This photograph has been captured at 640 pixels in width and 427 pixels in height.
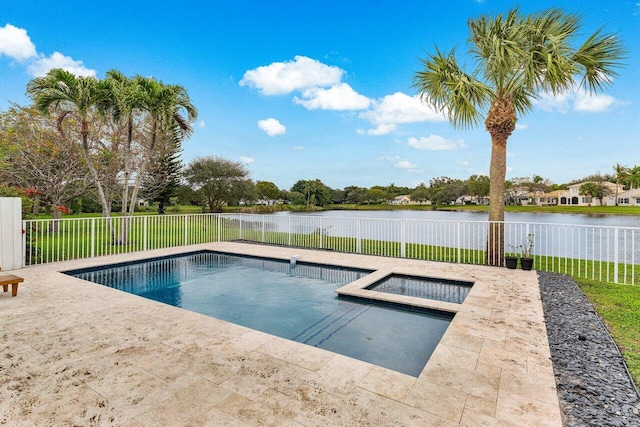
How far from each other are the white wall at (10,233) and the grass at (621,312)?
9279 mm

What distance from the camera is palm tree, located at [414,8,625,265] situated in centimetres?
586

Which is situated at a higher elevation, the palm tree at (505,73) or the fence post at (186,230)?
the palm tree at (505,73)

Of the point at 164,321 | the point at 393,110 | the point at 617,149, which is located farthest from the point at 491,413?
the point at 617,149

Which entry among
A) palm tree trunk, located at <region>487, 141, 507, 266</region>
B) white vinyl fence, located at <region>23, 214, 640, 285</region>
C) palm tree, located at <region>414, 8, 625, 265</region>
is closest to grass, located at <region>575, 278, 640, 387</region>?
white vinyl fence, located at <region>23, 214, 640, 285</region>

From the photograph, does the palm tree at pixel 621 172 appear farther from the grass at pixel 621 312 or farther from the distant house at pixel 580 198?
the grass at pixel 621 312

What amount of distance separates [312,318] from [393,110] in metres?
13.1

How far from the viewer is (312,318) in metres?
4.11

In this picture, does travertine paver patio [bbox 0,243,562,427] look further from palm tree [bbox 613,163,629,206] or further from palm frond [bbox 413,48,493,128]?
palm tree [bbox 613,163,629,206]

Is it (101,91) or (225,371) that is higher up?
(101,91)

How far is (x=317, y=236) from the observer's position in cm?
953

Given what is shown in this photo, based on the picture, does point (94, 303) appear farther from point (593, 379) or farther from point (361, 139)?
point (361, 139)

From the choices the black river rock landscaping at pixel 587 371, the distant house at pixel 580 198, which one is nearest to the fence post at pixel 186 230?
the black river rock landscaping at pixel 587 371

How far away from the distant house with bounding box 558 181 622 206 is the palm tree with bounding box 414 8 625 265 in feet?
162

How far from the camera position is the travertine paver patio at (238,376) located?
6.34ft
